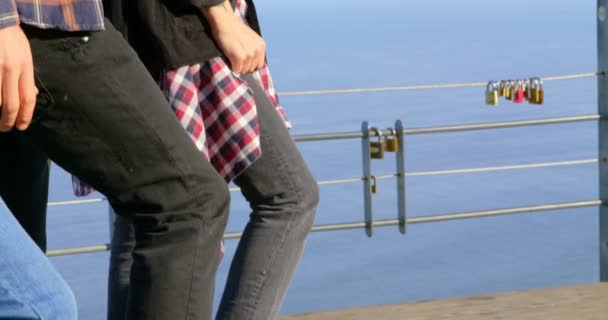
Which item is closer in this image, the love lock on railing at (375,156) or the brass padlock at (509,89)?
the love lock on railing at (375,156)

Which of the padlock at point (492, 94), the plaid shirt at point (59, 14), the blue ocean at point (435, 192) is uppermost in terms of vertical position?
the plaid shirt at point (59, 14)

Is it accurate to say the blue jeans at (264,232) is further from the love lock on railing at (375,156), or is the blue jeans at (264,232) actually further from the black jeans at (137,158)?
the love lock on railing at (375,156)

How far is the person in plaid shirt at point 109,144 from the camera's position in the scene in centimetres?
99

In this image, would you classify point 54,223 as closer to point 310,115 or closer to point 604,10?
point 310,115

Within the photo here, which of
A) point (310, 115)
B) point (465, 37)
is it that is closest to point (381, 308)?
point (310, 115)

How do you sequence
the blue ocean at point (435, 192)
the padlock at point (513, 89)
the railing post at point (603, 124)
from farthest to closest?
the blue ocean at point (435, 192) → the padlock at point (513, 89) → the railing post at point (603, 124)

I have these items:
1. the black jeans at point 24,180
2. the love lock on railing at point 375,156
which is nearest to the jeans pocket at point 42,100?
the black jeans at point 24,180

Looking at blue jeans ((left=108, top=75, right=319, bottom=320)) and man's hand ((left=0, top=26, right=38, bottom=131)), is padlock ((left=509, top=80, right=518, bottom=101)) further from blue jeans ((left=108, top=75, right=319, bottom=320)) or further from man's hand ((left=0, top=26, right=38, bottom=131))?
man's hand ((left=0, top=26, right=38, bottom=131))

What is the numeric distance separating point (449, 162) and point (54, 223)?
1496 cm

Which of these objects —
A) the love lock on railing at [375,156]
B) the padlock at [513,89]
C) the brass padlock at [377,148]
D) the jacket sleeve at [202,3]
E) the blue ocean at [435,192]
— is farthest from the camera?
the blue ocean at [435,192]

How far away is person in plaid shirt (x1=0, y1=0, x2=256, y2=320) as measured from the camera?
3.26 ft

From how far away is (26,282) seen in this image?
0.95 m

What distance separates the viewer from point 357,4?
140 metres

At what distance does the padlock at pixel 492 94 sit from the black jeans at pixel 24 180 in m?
2.97
